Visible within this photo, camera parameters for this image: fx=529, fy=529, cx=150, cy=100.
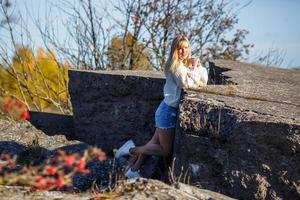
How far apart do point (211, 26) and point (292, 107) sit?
6.08 m

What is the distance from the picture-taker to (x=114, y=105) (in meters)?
6.38

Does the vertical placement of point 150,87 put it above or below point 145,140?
above

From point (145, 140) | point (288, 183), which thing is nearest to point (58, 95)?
point (145, 140)

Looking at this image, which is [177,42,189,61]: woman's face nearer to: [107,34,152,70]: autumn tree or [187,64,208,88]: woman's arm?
[187,64,208,88]: woman's arm

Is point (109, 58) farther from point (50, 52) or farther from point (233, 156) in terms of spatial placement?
point (233, 156)

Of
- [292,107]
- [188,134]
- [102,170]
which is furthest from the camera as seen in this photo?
[102,170]

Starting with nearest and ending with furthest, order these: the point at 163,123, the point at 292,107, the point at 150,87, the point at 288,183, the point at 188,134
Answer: the point at 288,183 → the point at 188,134 → the point at 292,107 → the point at 163,123 → the point at 150,87

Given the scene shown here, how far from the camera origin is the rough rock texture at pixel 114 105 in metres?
6.11

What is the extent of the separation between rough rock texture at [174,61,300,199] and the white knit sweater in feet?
0.79

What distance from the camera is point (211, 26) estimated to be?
10258mm

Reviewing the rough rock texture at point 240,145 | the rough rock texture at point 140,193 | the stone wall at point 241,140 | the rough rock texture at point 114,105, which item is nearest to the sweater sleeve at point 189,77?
the stone wall at point 241,140

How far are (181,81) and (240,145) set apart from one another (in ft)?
3.96

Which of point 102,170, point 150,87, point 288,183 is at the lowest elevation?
point 102,170

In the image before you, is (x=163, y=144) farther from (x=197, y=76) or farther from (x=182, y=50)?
(x=182, y=50)
